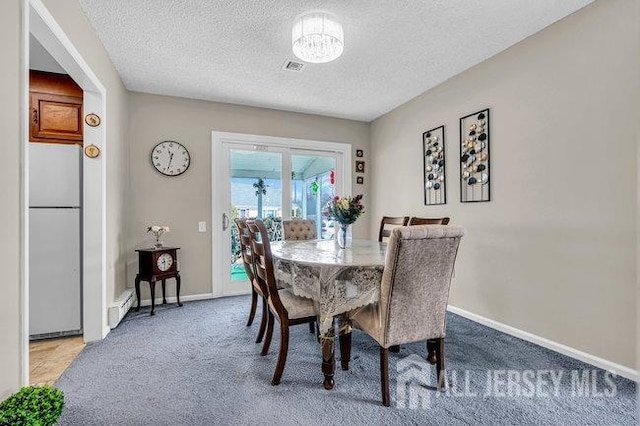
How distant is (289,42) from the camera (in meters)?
2.60

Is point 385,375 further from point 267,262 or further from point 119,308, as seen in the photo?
→ point 119,308

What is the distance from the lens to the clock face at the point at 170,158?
3643mm

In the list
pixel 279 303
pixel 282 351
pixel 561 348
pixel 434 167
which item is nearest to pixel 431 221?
pixel 434 167

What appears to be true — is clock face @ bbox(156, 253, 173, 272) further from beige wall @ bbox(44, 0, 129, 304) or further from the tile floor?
the tile floor

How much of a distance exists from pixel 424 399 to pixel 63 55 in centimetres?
306

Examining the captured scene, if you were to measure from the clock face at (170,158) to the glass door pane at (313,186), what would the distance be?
4.65 feet

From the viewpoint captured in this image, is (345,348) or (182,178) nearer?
(345,348)

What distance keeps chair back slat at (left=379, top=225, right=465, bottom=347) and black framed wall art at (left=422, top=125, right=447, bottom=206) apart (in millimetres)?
1910

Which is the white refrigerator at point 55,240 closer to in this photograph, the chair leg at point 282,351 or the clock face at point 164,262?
the clock face at point 164,262

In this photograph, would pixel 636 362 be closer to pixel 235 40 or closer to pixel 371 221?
pixel 371 221

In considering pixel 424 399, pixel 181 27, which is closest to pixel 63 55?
pixel 181 27

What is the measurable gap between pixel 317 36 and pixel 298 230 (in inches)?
77.6

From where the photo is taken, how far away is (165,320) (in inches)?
120

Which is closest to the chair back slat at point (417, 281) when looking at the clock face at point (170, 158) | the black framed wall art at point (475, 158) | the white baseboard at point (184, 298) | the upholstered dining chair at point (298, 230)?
the black framed wall art at point (475, 158)
